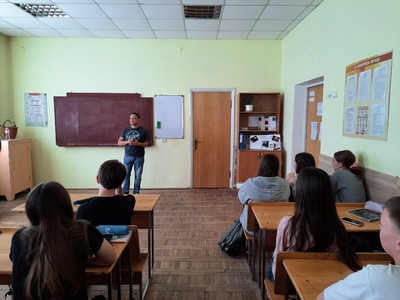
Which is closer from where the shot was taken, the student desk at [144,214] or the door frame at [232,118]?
the student desk at [144,214]

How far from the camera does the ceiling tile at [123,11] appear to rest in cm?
377

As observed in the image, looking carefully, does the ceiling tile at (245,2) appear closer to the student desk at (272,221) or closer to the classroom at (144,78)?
the classroom at (144,78)

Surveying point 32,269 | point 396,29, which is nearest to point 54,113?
point 32,269

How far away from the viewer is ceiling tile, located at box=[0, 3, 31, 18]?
150 inches

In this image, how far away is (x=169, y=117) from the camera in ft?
17.7

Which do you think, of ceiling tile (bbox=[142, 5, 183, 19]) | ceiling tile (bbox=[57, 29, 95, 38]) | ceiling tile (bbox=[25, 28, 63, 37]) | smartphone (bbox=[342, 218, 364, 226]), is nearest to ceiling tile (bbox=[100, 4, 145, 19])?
ceiling tile (bbox=[142, 5, 183, 19])

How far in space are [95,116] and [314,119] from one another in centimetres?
399

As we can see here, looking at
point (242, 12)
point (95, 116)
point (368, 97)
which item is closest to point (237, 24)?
point (242, 12)

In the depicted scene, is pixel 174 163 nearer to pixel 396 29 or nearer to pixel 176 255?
pixel 176 255

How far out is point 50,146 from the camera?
5410mm

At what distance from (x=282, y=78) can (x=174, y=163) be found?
272 centimetres

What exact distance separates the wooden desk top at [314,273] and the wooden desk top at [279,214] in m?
0.49

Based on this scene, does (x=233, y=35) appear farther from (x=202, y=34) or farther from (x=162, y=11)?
(x=162, y=11)

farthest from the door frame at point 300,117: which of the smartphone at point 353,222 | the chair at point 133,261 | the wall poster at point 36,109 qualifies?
the wall poster at point 36,109
